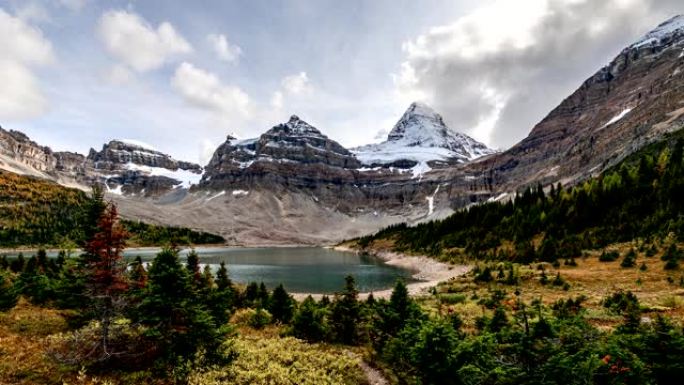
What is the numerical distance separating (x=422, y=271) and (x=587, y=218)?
3510cm

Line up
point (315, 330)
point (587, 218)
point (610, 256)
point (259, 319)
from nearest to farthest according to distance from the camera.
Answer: point (315, 330) < point (259, 319) < point (610, 256) < point (587, 218)

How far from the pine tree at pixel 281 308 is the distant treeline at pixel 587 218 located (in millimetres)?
43250

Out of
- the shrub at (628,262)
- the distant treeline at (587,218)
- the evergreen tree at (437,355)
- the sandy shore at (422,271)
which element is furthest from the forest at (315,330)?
the sandy shore at (422,271)

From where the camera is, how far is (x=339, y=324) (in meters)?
22.7

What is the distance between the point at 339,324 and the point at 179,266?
982 centimetres

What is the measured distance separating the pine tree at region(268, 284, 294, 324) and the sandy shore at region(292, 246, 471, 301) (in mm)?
22750

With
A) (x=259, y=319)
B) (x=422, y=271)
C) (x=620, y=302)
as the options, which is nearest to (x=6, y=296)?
(x=259, y=319)

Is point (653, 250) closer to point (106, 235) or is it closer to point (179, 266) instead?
point (179, 266)

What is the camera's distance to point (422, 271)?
293 feet

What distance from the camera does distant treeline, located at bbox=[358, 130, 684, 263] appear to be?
56562 millimetres

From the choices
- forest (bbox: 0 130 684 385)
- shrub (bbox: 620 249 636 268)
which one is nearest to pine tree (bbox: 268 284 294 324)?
forest (bbox: 0 130 684 385)

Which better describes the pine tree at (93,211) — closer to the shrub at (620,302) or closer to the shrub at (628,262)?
the shrub at (620,302)

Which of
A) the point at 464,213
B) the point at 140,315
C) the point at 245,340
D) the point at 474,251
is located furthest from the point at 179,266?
the point at 464,213

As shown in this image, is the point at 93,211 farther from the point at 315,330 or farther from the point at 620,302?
the point at 620,302
